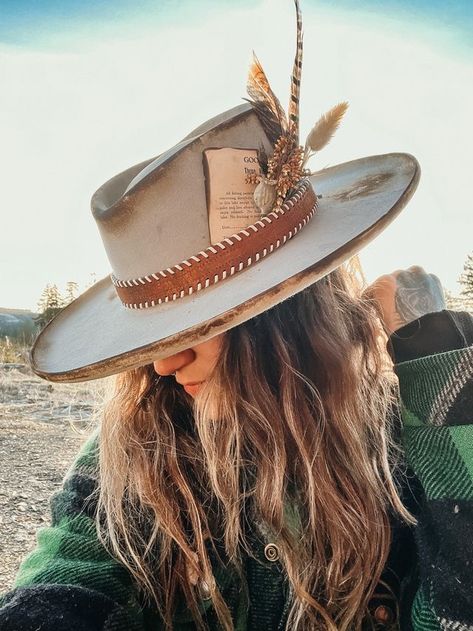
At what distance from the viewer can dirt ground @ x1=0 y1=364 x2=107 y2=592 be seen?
2.87 m

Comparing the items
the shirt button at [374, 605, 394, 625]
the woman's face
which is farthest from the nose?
the shirt button at [374, 605, 394, 625]

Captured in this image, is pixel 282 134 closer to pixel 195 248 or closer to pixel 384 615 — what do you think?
pixel 195 248

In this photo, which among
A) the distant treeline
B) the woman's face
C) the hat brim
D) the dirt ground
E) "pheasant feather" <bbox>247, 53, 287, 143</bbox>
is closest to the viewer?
the hat brim

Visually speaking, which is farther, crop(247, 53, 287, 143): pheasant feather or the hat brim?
crop(247, 53, 287, 143): pheasant feather

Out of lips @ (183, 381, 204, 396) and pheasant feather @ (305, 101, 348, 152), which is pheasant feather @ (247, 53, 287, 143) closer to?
pheasant feather @ (305, 101, 348, 152)

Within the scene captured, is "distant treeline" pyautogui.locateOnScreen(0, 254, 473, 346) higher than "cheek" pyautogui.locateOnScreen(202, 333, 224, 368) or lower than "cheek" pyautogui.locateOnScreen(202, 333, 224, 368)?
higher

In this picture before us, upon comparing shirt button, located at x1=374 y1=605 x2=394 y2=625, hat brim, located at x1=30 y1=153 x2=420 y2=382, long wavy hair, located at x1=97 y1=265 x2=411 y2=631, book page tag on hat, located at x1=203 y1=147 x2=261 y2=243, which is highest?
book page tag on hat, located at x1=203 y1=147 x2=261 y2=243

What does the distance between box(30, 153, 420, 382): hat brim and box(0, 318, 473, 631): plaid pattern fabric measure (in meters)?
0.40

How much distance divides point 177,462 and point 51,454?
12.3 feet

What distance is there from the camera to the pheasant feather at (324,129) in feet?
4.36

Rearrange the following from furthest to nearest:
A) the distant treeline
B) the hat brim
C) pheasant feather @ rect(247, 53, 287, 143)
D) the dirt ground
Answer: the distant treeline < the dirt ground < pheasant feather @ rect(247, 53, 287, 143) < the hat brim

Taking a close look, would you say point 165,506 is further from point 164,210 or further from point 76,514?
point 164,210

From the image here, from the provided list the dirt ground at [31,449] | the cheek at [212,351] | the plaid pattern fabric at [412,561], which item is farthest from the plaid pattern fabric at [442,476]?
the dirt ground at [31,449]

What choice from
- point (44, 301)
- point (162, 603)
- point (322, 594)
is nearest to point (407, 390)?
point (322, 594)
